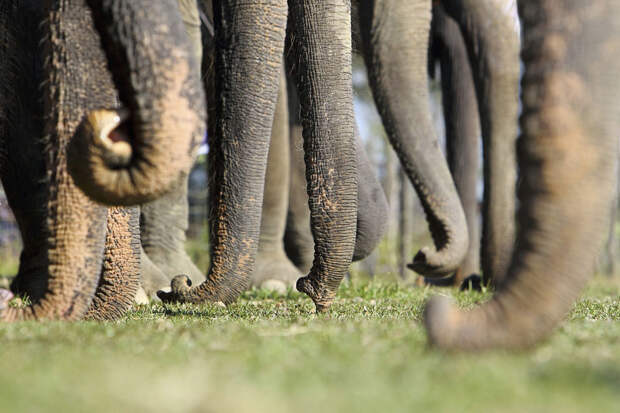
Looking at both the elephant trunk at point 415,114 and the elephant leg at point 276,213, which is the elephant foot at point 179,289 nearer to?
the elephant trunk at point 415,114

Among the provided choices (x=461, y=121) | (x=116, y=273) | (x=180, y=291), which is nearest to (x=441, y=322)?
(x=116, y=273)

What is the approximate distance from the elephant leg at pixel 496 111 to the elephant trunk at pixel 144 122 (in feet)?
12.2

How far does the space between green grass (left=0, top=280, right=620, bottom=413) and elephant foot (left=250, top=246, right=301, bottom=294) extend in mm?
3786

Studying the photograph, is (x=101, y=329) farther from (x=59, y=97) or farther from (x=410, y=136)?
(x=410, y=136)

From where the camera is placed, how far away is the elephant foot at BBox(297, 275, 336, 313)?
3465 millimetres

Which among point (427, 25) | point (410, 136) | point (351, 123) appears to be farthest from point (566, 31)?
point (427, 25)

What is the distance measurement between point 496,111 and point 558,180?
13.3ft

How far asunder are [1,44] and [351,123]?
58.7 inches

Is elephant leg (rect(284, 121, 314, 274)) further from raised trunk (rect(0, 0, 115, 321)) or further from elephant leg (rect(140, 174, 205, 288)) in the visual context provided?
raised trunk (rect(0, 0, 115, 321))

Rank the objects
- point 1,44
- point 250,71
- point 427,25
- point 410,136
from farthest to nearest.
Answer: point 427,25, point 410,136, point 1,44, point 250,71

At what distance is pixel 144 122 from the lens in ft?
7.36

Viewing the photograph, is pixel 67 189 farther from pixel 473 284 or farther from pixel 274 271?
pixel 274 271

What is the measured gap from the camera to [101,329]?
2.43 meters

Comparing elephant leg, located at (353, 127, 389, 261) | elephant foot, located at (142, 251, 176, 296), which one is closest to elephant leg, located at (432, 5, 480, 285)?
elephant leg, located at (353, 127, 389, 261)
